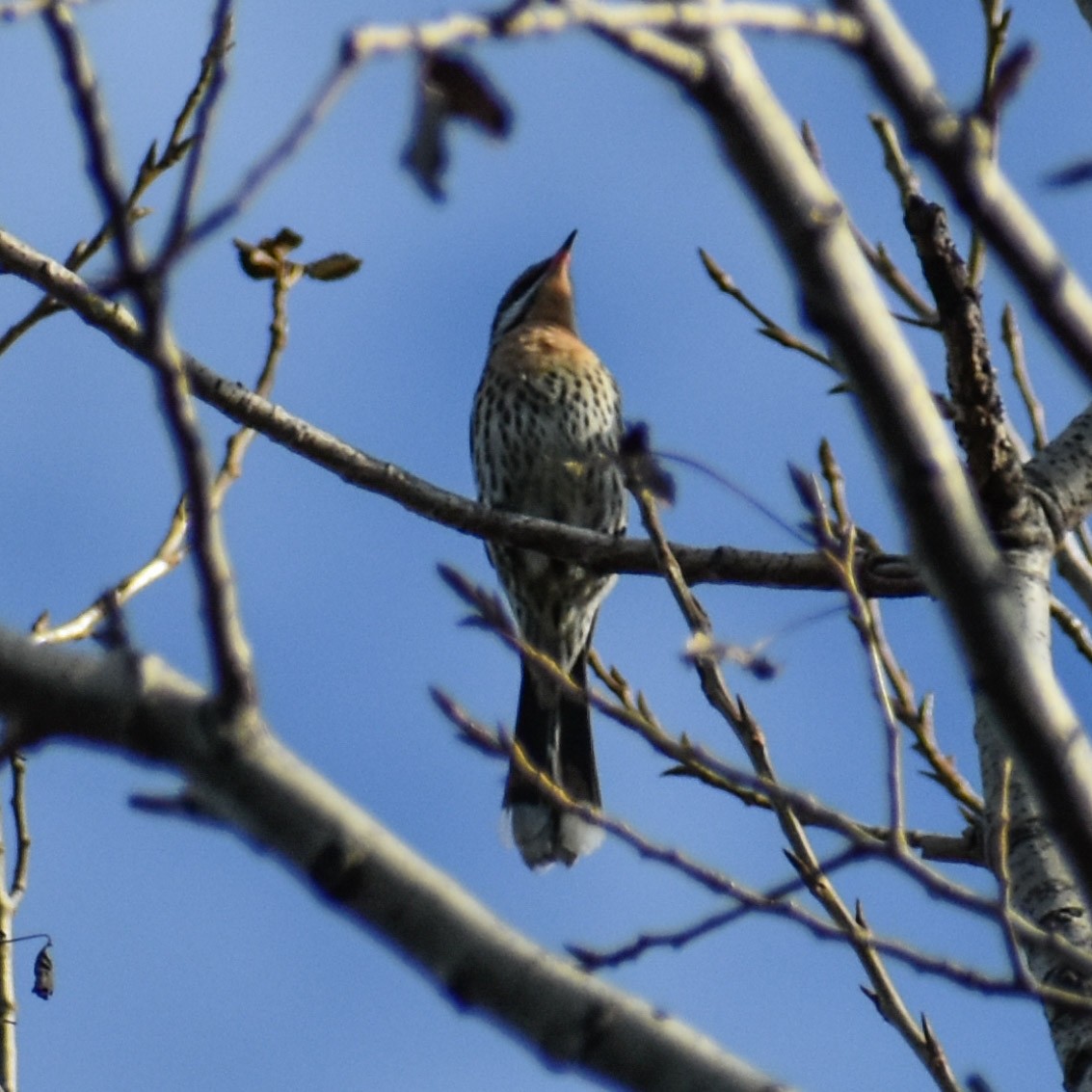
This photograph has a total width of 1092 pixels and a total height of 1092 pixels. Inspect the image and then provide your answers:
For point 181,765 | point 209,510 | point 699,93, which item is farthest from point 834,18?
point 181,765

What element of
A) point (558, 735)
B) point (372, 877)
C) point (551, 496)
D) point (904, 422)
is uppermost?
point (551, 496)

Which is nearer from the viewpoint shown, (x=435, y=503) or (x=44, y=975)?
(x=44, y=975)

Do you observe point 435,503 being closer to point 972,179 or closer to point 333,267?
point 333,267

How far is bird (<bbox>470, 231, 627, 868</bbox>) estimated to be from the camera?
7168 mm

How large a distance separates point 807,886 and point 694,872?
53 cm

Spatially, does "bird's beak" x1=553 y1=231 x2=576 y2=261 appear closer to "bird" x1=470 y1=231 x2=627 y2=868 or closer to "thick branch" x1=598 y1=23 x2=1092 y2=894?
"bird" x1=470 y1=231 x2=627 y2=868

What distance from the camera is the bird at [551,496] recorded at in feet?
23.5

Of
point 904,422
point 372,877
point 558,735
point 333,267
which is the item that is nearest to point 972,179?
point 904,422

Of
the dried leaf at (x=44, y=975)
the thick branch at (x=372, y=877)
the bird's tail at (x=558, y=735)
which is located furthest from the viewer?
the bird's tail at (x=558, y=735)

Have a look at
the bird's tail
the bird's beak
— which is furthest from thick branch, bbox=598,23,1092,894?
the bird's beak

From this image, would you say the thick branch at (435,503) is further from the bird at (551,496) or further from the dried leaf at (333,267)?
the bird at (551,496)

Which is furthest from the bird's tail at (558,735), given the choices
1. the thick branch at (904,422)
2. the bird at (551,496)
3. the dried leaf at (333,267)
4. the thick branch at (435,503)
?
the thick branch at (904,422)

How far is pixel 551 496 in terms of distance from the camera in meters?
7.37

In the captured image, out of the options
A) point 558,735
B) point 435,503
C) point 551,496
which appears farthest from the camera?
point 551,496
